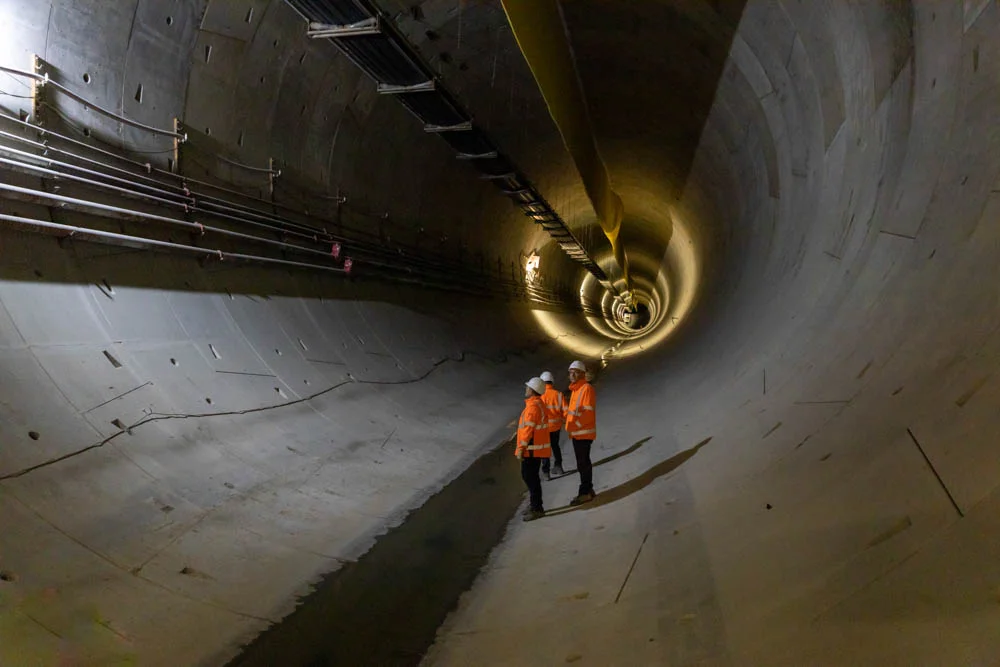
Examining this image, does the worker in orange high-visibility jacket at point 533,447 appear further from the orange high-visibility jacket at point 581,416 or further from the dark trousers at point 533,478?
the orange high-visibility jacket at point 581,416

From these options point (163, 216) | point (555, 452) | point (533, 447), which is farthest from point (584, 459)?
point (163, 216)

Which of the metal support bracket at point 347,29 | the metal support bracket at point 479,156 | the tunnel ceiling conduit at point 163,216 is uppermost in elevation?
the metal support bracket at point 479,156

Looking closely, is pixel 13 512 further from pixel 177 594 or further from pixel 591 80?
pixel 591 80

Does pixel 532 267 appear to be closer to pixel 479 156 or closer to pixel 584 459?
pixel 479 156

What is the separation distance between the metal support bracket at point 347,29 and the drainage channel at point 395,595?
4313mm

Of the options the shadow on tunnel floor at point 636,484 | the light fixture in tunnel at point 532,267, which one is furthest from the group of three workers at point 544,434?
the light fixture in tunnel at point 532,267

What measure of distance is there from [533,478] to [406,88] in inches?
181

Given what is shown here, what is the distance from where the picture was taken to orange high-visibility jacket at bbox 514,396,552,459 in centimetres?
546

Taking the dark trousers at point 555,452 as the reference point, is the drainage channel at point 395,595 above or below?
below

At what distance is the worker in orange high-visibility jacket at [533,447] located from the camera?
5.46 m

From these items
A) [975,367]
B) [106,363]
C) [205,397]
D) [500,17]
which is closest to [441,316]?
[500,17]

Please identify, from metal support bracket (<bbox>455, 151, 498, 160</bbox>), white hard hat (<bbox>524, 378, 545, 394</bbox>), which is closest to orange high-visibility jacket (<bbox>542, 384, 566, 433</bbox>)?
white hard hat (<bbox>524, 378, 545, 394</bbox>)

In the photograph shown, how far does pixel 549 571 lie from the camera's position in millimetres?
4332

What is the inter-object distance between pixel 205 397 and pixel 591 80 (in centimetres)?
677
